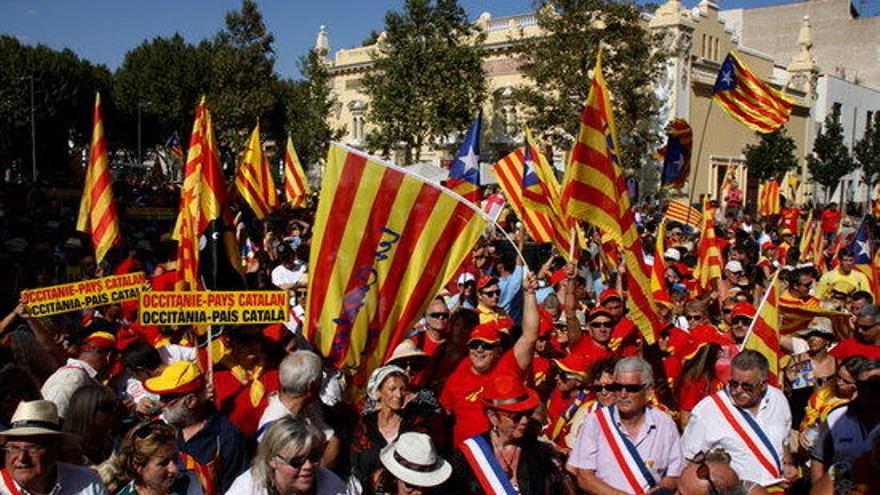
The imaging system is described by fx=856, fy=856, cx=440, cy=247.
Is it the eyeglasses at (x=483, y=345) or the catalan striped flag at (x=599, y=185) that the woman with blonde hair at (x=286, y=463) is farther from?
the catalan striped flag at (x=599, y=185)

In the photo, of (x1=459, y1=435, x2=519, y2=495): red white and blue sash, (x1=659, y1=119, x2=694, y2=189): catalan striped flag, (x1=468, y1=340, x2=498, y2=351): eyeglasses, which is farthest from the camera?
(x1=659, y1=119, x2=694, y2=189): catalan striped flag

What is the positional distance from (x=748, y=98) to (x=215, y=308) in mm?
10200

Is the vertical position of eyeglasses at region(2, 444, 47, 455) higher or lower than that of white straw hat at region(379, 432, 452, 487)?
higher

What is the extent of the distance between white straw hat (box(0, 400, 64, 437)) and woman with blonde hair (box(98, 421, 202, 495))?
1.00 ft

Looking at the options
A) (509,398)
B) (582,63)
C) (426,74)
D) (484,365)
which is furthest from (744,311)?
(426,74)

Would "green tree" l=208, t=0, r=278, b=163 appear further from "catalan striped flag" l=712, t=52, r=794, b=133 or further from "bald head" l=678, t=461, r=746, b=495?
"bald head" l=678, t=461, r=746, b=495

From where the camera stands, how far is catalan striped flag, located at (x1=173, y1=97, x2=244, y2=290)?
21.9 feet

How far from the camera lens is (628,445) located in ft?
14.5

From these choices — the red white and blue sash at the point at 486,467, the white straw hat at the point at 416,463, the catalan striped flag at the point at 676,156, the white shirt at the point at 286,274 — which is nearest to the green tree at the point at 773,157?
the catalan striped flag at the point at 676,156

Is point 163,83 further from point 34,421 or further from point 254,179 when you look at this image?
point 34,421

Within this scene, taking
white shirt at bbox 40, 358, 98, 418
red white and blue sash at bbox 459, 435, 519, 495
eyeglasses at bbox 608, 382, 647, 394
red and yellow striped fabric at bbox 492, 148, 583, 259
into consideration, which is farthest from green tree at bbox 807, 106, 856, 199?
white shirt at bbox 40, 358, 98, 418

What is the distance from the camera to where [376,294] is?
502 centimetres

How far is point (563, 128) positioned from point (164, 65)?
116 ft

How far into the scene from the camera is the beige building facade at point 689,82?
36.9 m
